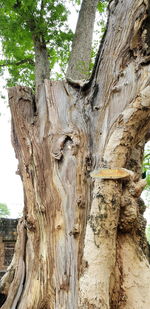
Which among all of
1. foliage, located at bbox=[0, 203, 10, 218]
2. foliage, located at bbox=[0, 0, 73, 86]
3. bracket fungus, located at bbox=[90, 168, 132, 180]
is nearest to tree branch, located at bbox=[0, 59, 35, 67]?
foliage, located at bbox=[0, 0, 73, 86]

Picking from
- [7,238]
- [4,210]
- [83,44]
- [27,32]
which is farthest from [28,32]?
[4,210]

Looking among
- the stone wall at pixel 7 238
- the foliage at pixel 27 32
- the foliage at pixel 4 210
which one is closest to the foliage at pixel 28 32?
the foliage at pixel 27 32

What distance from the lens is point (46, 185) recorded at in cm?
238

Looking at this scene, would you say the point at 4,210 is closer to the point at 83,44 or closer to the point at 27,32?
the point at 27,32

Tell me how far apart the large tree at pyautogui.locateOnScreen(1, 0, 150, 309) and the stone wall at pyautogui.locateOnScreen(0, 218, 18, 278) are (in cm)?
389

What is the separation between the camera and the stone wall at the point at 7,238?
6239 mm

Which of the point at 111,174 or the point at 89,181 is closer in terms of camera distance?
the point at 111,174

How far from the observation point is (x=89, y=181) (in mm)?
2238

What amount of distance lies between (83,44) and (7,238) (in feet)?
13.4

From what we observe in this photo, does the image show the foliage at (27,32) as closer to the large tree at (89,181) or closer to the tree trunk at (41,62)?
the tree trunk at (41,62)

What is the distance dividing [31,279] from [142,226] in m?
0.89

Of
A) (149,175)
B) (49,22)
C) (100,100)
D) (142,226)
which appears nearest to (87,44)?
(49,22)

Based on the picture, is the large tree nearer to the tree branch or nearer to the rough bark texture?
the rough bark texture

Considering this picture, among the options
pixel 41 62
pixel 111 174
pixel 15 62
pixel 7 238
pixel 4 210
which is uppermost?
pixel 4 210
